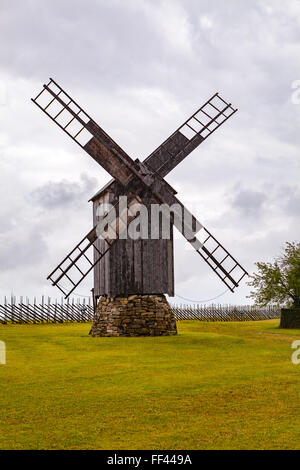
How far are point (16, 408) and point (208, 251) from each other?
12118 millimetres

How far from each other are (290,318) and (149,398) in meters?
26.5

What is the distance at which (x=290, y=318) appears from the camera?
36.1 metres

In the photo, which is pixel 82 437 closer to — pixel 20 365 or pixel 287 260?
pixel 20 365

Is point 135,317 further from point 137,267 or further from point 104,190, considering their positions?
point 104,190

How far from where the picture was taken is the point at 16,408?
1072cm

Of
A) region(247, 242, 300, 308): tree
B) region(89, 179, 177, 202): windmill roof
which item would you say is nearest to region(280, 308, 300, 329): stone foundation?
region(247, 242, 300, 308): tree

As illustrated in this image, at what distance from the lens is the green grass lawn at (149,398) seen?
8.64 m

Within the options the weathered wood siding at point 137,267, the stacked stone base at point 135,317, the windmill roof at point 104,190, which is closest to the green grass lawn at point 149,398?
the stacked stone base at point 135,317

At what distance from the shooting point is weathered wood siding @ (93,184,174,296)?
77.7 feet

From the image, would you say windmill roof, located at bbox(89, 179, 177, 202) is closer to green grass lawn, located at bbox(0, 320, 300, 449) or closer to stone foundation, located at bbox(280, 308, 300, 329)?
green grass lawn, located at bbox(0, 320, 300, 449)

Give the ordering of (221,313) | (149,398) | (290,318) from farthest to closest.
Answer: (221,313) < (290,318) < (149,398)

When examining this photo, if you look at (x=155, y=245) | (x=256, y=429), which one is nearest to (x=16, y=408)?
(x=256, y=429)

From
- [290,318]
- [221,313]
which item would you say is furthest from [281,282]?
[221,313]

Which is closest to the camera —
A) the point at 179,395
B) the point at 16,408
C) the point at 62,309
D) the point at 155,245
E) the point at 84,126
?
the point at 16,408
